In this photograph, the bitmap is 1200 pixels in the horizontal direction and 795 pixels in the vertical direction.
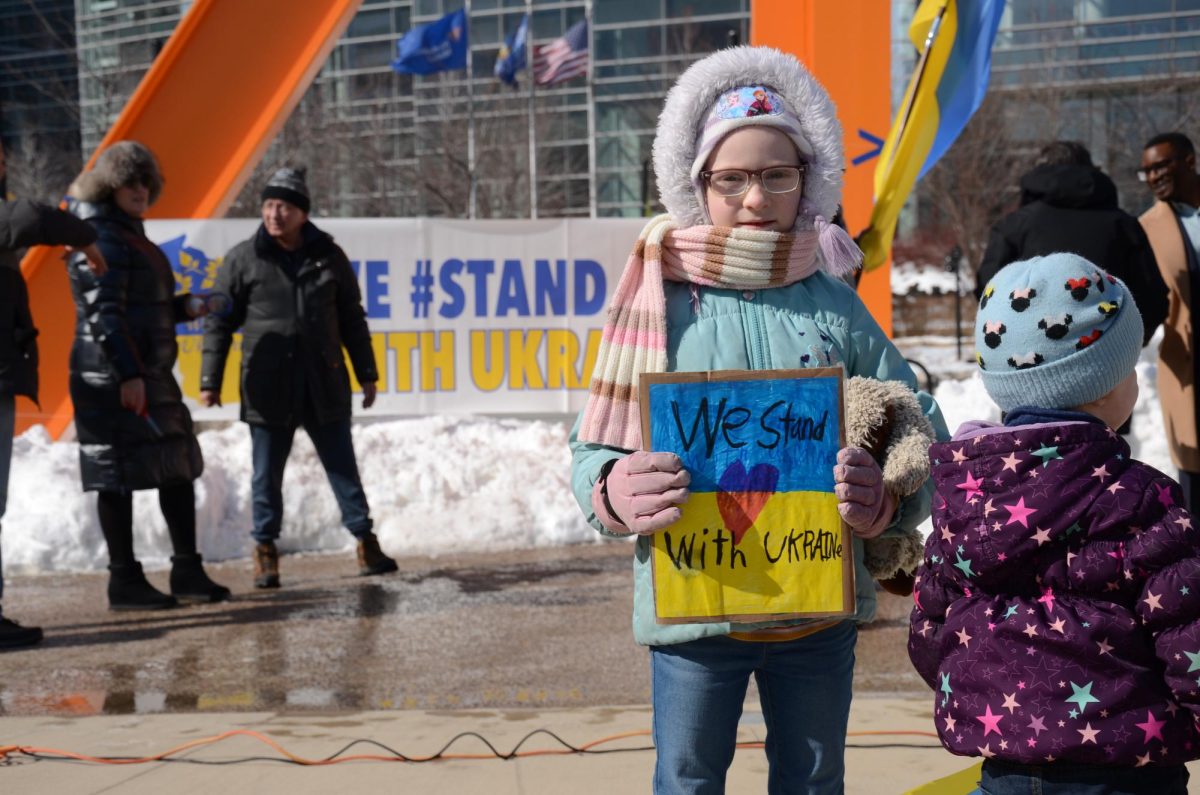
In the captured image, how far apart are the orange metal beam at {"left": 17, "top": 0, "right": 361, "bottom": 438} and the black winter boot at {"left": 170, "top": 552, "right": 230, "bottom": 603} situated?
4338mm

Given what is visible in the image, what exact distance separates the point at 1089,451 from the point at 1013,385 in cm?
19

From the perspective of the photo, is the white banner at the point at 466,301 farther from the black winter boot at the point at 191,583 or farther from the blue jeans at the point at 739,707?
the blue jeans at the point at 739,707

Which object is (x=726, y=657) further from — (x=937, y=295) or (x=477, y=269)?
(x=937, y=295)

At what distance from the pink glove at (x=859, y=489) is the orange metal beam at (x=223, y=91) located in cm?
902

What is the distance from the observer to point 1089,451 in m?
2.38

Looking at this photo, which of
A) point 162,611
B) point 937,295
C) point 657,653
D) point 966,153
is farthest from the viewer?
point 937,295

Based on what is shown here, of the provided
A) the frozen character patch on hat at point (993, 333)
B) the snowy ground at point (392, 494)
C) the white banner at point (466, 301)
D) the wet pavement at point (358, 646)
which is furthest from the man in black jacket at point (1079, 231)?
the white banner at point (466, 301)

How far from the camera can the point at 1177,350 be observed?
6289 millimetres

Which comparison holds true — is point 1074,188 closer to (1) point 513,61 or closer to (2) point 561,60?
(2) point 561,60

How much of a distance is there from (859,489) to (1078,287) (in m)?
0.53

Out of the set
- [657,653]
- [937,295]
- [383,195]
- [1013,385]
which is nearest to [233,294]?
[657,653]

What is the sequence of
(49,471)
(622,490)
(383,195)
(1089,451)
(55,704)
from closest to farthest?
(1089,451)
(622,490)
(55,704)
(49,471)
(383,195)

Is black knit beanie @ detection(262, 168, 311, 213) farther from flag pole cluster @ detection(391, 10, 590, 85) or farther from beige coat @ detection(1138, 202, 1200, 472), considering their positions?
flag pole cluster @ detection(391, 10, 590, 85)

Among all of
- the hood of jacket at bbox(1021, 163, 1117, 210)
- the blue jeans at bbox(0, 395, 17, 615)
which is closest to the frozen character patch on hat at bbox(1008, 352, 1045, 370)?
the hood of jacket at bbox(1021, 163, 1117, 210)
